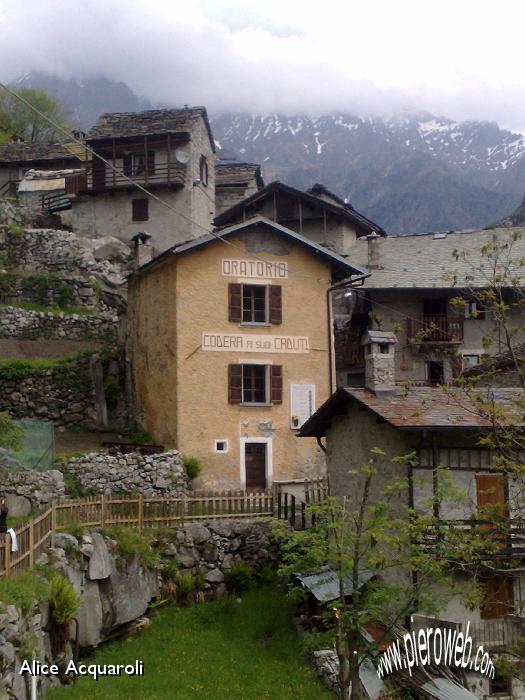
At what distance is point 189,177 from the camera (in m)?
43.3

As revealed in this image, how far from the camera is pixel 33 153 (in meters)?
50.3

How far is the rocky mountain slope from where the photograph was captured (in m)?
85.1

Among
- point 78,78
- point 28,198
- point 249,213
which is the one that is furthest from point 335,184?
point 78,78

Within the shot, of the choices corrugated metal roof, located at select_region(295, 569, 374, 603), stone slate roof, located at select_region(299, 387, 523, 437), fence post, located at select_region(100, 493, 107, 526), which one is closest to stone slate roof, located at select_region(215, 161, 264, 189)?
stone slate roof, located at select_region(299, 387, 523, 437)

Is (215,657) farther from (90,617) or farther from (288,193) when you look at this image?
(288,193)

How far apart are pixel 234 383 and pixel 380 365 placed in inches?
263

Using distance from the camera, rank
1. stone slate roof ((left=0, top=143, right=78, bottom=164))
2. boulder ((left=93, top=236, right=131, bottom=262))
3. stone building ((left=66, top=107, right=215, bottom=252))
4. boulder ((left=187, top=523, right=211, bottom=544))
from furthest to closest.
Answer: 1. stone slate roof ((left=0, top=143, right=78, bottom=164))
2. stone building ((left=66, top=107, right=215, bottom=252))
3. boulder ((left=93, top=236, right=131, bottom=262))
4. boulder ((left=187, top=523, right=211, bottom=544))

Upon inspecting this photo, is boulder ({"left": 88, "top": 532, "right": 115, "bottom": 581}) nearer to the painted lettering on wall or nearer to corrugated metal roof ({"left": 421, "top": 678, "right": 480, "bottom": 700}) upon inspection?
corrugated metal roof ({"left": 421, "top": 678, "right": 480, "bottom": 700})

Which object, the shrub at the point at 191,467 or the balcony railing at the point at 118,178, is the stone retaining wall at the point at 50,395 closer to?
the shrub at the point at 191,467

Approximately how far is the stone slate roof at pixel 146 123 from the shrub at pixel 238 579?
25.9 metres

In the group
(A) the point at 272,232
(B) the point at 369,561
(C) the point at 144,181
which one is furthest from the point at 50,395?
(B) the point at 369,561

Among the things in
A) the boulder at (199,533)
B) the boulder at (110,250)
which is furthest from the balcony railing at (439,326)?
the boulder at (199,533)

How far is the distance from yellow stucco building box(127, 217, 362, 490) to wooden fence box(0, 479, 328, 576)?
80.2 inches

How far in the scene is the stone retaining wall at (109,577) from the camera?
13.4 m
